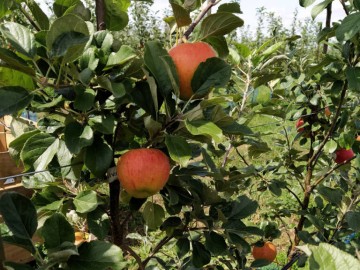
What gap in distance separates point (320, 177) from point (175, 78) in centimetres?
126

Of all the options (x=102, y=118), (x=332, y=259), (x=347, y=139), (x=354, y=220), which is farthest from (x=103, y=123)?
(x=347, y=139)

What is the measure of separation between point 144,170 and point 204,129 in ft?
0.46

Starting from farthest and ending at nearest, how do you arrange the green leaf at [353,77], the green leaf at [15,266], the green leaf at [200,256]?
the green leaf at [353,77]
the green leaf at [200,256]
the green leaf at [15,266]

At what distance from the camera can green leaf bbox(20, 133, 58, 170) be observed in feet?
2.50

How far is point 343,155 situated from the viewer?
6.01ft

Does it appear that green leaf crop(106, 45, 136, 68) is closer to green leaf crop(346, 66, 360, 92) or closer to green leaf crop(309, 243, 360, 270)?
green leaf crop(309, 243, 360, 270)

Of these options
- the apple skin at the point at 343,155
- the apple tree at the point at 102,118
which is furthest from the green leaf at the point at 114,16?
the apple skin at the point at 343,155

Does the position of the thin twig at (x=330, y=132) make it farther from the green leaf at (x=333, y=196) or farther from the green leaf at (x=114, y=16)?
the green leaf at (x=114, y=16)

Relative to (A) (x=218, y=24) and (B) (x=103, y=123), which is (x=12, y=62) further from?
(A) (x=218, y=24)

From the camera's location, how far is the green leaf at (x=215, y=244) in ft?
3.11

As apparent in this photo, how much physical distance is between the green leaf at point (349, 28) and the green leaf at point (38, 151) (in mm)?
775

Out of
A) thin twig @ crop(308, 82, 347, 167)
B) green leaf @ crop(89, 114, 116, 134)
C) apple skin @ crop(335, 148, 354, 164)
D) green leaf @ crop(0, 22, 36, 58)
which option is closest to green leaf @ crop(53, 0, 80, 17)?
green leaf @ crop(0, 22, 36, 58)

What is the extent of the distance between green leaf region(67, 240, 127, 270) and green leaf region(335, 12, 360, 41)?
802 millimetres

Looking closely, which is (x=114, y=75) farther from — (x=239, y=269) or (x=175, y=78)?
(x=239, y=269)
